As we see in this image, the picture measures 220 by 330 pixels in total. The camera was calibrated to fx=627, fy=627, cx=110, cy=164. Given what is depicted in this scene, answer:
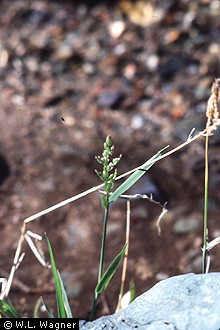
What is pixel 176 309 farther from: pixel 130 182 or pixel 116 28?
pixel 116 28

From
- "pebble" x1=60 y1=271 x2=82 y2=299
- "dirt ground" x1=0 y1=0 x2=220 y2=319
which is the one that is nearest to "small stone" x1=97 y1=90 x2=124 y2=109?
"dirt ground" x1=0 y1=0 x2=220 y2=319

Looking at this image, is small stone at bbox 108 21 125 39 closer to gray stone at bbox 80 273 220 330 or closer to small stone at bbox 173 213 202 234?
small stone at bbox 173 213 202 234

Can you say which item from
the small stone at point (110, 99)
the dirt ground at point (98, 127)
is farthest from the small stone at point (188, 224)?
the small stone at point (110, 99)

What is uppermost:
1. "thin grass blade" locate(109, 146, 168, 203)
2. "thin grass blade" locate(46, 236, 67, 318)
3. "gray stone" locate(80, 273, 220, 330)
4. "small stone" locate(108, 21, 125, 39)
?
"small stone" locate(108, 21, 125, 39)

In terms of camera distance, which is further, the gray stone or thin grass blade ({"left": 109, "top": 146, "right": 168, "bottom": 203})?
thin grass blade ({"left": 109, "top": 146, "right": 168, "bottom": 203})

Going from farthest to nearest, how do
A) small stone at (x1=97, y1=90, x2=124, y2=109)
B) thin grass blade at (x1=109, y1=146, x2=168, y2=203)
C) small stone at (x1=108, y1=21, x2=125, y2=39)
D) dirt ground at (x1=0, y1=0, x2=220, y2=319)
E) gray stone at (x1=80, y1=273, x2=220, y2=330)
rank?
small stone at (x1=108, y1=21, x2=125, y2=39), small stone at (x1=97, y1=90, x2=124, y2=109), dirt ground at (x1=0, y1=0, x2=220, y2=319), thin grass blade at (x1=109, y1=146, x2=168, y2=203), gray stone at (x1=80, y1=273, x2=220, y2=330)

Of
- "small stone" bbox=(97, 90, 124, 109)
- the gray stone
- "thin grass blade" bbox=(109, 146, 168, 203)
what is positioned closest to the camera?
the gray stone

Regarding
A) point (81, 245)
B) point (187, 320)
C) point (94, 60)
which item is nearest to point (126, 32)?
point (94, 60)
